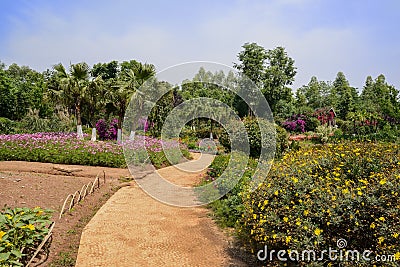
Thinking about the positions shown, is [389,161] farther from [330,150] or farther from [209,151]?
[209,151]

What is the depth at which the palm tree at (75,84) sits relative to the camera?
15.1m

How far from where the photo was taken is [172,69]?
6906 millimetres

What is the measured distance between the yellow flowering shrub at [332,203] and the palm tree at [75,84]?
13255 millimetres

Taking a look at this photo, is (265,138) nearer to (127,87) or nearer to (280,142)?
(280,142)

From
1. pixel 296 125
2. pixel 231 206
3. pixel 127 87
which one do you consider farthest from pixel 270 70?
pixel 231 206

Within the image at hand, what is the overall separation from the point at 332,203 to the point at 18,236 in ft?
11.0

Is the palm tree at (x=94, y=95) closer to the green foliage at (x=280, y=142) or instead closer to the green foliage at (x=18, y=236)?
the green foliage at (x=280, y=142)

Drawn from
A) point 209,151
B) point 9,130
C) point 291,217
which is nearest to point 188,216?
point 291,217

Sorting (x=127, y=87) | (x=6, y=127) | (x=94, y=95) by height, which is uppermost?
(x=127, y=87)

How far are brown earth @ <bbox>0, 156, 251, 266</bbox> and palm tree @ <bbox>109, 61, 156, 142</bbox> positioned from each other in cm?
684

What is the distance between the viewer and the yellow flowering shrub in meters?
2.67

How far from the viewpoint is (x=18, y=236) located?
3561 mm

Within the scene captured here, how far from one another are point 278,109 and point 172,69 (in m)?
25.2

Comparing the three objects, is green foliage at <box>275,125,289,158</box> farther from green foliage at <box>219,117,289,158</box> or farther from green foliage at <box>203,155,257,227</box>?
green foliage at <box>203,155,257,227</box>
